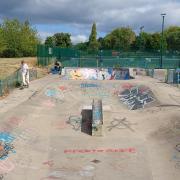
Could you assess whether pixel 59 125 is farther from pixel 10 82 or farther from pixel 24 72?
pixel 24 72

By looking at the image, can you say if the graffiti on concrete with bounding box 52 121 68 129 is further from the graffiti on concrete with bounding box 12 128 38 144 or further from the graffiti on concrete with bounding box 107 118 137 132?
the graffiti on concrete with bounding box 107 118 137 132

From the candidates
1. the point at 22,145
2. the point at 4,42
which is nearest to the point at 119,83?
the point at 22,145

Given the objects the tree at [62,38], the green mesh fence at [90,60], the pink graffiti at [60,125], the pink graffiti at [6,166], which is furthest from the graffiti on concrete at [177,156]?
the tree at [62,38]

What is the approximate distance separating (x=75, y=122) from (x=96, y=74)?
18352 millimetres

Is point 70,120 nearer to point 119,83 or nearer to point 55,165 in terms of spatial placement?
point 55,165

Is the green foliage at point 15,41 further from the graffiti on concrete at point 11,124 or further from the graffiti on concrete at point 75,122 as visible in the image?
the graffiti on concrete at point 11,124

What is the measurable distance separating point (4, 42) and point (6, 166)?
57898mm

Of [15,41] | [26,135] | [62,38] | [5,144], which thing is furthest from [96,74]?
[62,38]

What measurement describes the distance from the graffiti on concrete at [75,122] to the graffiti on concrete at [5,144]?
3.48m

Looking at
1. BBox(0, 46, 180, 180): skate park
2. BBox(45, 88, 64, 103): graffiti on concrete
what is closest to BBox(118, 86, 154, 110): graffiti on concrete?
BBox(0, 46, 180, 180): skate park

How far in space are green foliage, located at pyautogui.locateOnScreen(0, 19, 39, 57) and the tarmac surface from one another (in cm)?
4721

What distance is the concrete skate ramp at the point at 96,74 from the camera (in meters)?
34.4

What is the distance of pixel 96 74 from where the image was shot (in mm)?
35406

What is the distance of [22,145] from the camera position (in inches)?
533
